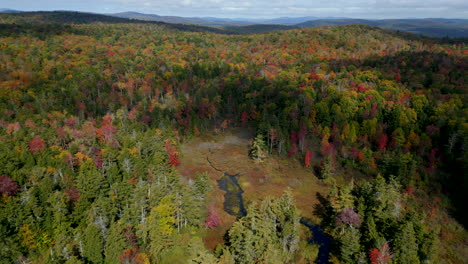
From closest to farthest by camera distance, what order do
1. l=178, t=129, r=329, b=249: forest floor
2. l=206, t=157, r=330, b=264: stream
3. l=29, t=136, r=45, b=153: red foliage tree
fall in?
l=206, t=157, r=330, b=264: stream → l=178, t=129, r=329, b=249: forest floor → l=29, t=136, r=45, b=153: red foliage tree

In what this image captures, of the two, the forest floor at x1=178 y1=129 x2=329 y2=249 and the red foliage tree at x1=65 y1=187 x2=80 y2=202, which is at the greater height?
the red foliage tree at x1=65 y1=187 x2=80 y2=202

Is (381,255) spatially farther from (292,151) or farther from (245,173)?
(292,151)

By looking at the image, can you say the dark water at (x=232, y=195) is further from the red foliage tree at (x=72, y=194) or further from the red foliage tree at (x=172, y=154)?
the red foliage tree at (x=72, y=194)

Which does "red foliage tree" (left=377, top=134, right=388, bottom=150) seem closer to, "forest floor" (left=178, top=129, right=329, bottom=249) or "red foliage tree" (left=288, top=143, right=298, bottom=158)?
"forest floor" (left=178, top=129, right=329, bottom=249)

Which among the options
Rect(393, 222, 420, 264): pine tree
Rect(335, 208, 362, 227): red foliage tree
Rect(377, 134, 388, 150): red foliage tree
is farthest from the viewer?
Rect(377, 134, 388, 150): red foliage tree

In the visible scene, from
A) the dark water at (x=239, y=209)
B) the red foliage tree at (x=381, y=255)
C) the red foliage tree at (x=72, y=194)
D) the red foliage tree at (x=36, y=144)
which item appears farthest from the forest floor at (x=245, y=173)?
the red foliage tree at (x=36, y=144)

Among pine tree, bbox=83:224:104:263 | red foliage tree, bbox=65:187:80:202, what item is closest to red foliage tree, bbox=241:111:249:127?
red foliage tree, bbox=65:187:80:202
